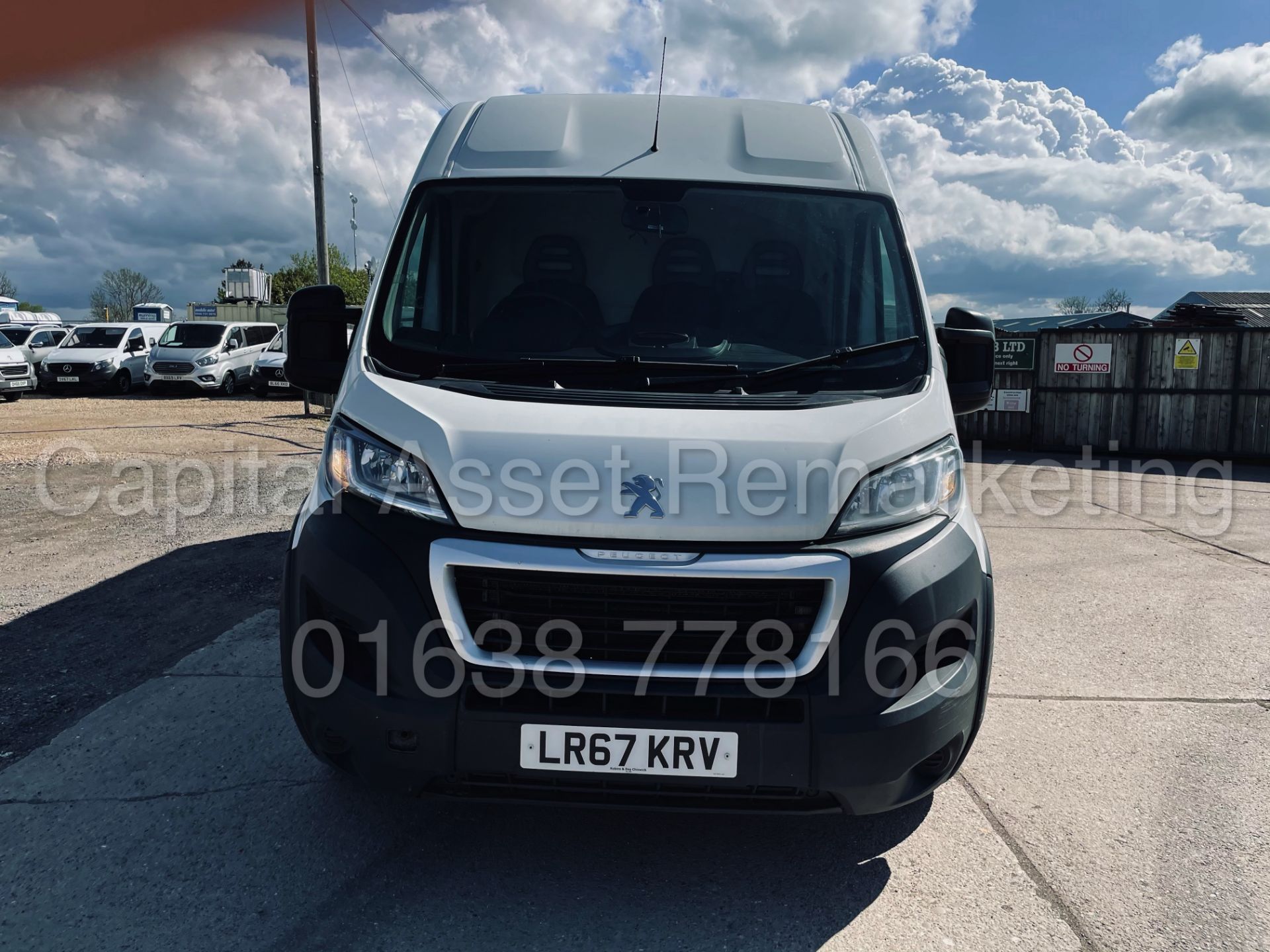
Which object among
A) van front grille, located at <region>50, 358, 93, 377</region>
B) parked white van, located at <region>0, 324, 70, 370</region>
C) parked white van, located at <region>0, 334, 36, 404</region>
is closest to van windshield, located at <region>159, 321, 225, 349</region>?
van front grille, located at <region>50, 358, 93, 377</region>

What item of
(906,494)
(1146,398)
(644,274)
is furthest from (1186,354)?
(906,494)

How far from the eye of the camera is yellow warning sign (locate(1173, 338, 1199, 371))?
16219 mm

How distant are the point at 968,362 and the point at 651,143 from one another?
1.46m

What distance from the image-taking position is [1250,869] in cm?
310

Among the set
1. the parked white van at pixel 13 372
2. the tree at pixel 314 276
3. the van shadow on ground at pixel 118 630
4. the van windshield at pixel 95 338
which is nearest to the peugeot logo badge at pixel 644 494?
the van shadow on ground at pixel 118 630

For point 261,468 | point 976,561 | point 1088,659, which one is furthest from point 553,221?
point 261,468

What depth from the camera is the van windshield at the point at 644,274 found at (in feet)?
11.1

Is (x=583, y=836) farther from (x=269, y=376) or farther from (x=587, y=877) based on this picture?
(x=269, y=376)

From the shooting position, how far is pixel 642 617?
259cm

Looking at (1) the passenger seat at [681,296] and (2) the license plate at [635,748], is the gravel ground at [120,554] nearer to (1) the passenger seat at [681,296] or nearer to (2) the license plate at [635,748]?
(2) the license plate at [635,748]

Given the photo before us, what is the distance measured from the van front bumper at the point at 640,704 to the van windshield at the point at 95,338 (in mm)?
26373

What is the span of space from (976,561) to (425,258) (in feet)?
7.09

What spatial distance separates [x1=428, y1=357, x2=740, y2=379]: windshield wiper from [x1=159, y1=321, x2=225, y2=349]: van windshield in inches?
940

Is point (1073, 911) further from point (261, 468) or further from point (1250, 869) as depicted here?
point (261, 468)
